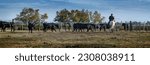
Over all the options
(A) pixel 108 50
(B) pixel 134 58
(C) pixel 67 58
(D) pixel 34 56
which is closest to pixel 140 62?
(B) pixel 134 58

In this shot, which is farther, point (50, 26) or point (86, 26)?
point (50, 26)

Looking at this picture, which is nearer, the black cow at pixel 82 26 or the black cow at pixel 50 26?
the black cow at pixel 50 26

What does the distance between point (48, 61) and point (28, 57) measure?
72 cm

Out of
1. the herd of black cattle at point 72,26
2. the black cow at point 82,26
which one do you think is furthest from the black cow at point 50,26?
the black cow at point 82,26

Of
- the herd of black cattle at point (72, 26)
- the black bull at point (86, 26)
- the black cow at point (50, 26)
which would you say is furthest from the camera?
the black bull at point (86, 26)

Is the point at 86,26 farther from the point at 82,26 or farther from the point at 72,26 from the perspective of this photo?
the point at 72,26

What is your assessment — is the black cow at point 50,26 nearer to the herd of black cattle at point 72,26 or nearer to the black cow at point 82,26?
the herd of black cattle at point 72,26

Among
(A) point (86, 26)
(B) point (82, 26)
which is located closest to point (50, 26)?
(B) point (82, 26)

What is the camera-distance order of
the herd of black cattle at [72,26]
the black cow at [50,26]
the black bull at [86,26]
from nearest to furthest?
the herd of black cattle at [72,26]
the black cow at [50,26]
the black bull at [86,26]

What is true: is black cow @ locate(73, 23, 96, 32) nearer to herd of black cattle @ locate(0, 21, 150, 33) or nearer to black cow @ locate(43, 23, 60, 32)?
herd of black cattle @ locate(0, 21, 150, 33)

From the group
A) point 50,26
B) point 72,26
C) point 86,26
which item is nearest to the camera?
point 86,26

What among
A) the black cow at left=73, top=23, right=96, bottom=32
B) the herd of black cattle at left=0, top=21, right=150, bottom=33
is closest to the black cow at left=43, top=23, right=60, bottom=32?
the herd of black cattle at left=0, top=21, right=150, bottom=33

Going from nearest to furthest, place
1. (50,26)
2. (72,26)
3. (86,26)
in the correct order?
(86,26) → (50,26) → (72,26)

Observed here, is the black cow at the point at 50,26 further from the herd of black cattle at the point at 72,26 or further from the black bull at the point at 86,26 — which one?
the black bull at the point at 86,26
